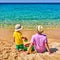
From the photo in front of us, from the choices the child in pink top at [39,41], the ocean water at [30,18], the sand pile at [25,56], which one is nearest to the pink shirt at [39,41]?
the child in pink top at [39,41]

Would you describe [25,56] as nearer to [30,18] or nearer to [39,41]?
[39,41]

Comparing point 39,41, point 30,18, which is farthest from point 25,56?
point 30,18

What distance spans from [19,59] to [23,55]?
23 cm

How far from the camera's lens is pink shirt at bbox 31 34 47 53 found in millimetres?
5910

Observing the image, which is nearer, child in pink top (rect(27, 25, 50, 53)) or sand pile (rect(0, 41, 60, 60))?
sand pile (rect(0, 41, 60, 60))

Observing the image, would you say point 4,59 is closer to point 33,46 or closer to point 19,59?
point 19,59

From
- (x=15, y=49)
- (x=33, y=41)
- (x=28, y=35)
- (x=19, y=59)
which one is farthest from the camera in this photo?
(x=28, y=35)

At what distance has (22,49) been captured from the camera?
20.5 feet

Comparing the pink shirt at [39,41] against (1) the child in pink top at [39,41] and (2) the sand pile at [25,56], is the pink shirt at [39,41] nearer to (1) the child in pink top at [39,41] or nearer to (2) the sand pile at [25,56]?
(1) the child in pink top at [39,41]

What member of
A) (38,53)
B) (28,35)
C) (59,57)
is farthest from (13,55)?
(28,35)

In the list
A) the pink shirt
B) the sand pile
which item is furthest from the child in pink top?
the sand pile

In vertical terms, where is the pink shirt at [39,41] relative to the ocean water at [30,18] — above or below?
below

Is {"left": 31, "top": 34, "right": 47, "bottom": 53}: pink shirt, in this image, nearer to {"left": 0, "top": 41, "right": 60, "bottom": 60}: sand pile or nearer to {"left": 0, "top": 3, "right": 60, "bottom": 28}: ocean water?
{"left": 0, "top": 41, "right": 60, "bottom": 60}: sand pile

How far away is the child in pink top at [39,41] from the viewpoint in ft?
19.4
